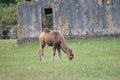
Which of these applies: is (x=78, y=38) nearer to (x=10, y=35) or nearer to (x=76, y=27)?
(x=76, y=27)

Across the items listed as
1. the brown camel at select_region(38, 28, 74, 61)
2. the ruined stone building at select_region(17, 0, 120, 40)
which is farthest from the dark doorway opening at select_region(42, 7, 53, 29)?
the brown camel at select_region(38, 28, 74, 61)

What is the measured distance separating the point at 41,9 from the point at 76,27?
3029mm

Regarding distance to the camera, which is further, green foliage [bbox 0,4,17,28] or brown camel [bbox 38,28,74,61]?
green foliage [bbox 0,4,17,28]

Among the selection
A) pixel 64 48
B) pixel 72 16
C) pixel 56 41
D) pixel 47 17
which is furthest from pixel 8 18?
pixel 64 48

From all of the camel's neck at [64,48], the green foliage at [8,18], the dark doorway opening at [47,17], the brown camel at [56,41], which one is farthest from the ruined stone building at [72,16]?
the green foliage at [8,18]

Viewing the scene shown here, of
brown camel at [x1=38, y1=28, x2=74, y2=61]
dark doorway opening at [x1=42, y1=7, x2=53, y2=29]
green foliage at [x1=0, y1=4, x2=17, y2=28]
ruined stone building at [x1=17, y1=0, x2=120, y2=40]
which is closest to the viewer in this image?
brown camel at [x1=38, y1=28, x2=74, y2=61]

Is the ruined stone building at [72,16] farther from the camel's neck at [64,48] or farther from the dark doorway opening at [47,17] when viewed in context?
the camel's neck at [64,48]

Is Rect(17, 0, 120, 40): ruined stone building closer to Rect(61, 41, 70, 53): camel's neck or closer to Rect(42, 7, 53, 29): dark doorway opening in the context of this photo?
Rect(42, 7, 53, 29): dark doorway opening

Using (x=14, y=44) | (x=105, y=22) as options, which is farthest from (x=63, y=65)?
(x=14, y=44)

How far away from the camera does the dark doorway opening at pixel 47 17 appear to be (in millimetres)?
37250

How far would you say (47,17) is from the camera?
3906 cm

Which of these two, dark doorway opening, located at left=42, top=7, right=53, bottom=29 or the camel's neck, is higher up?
dark doorway opening, located at left=42, top=7, right=53, bottom=29

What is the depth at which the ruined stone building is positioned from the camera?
35.4 metres

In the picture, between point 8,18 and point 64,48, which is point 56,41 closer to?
point 64,48
